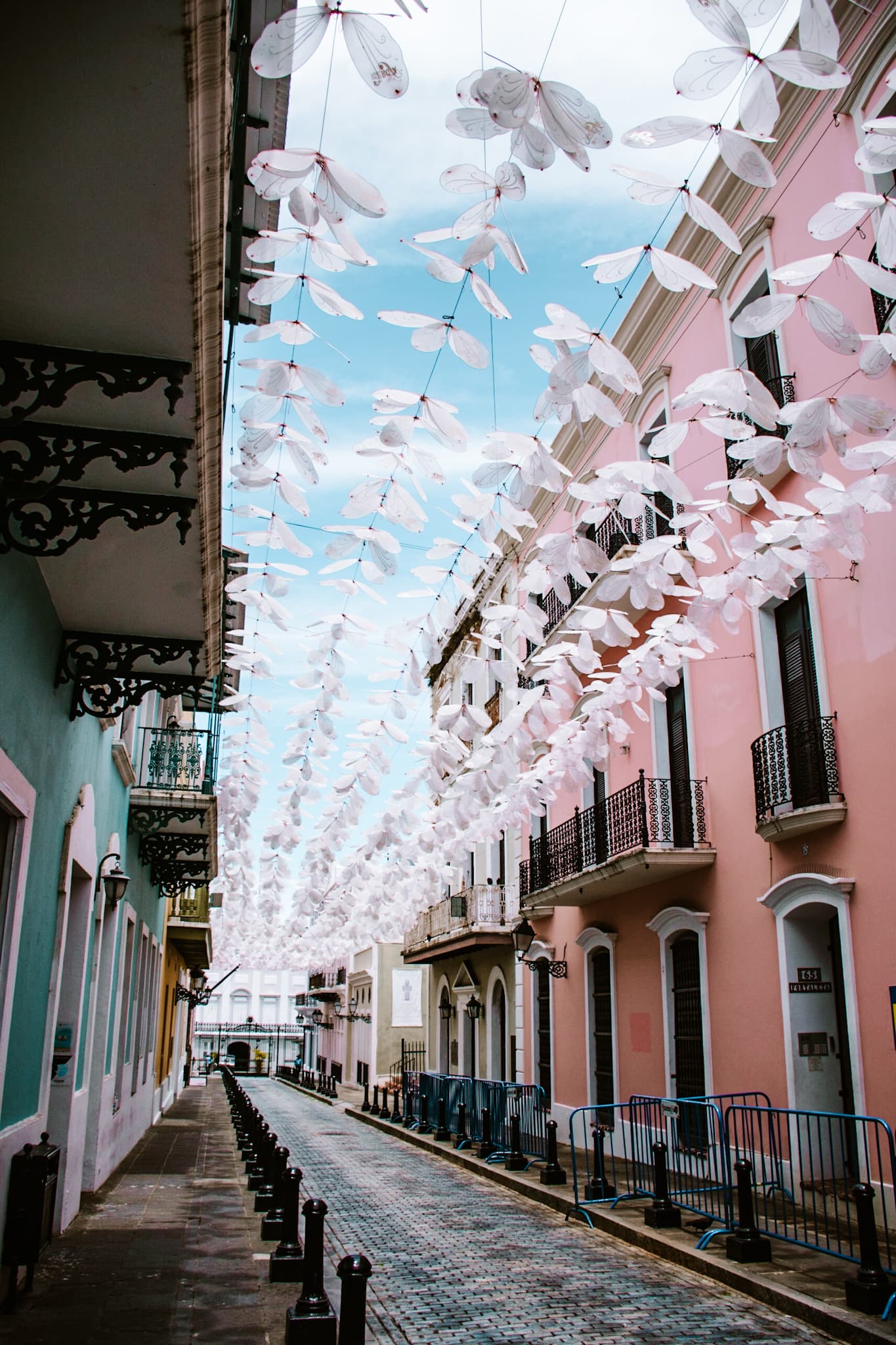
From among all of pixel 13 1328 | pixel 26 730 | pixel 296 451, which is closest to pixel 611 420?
pixel 296 451

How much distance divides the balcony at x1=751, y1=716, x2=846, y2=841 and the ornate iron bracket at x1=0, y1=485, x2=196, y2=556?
685 cm

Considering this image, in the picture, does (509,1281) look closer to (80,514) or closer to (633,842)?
(80,514)

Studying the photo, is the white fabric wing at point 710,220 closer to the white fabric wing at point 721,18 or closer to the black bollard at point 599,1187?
the white fabric wing at point 721,18

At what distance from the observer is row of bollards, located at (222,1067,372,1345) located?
405 cm

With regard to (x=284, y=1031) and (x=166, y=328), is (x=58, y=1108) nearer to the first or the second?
(x=166, y=328)

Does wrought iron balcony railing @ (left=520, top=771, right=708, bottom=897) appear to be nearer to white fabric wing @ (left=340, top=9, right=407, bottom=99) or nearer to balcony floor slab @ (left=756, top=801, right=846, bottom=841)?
balcony floor slab @ (left=756, top=801, right=846, bottom=841)

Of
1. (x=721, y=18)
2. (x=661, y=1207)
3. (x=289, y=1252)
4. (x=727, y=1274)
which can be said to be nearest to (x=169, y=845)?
(x=289, y=1252)

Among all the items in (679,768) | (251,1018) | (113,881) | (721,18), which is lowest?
(251,1018)

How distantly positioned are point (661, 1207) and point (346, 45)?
9.15m

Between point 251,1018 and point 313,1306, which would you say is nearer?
point 313,1306

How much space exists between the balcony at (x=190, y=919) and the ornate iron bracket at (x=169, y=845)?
5.87m

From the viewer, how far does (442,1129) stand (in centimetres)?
1758

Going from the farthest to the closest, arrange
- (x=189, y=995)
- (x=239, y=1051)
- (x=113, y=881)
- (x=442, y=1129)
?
(x=239, y=1051)
(x=189, y=995)
(x=442, y=1129)
(x=113, y=881)

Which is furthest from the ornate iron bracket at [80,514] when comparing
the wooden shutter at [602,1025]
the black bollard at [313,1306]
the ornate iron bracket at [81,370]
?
the wooden shutter at [602,1025]
